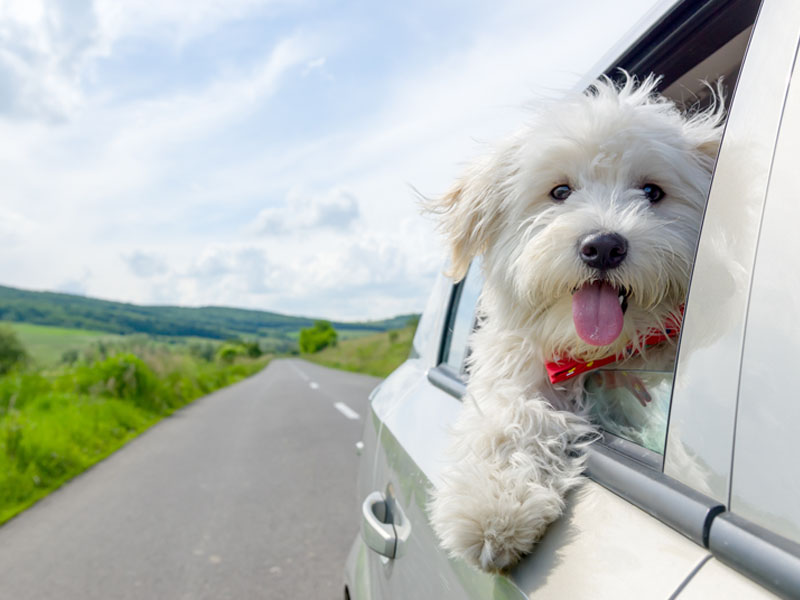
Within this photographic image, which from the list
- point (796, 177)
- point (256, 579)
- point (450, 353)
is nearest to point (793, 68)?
point (796, 177)

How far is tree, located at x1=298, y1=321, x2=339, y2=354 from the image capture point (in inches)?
5079

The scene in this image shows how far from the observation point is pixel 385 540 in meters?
2.06

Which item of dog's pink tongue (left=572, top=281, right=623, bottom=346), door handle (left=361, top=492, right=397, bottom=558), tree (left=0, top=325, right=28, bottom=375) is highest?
dog's pink tongue (left=572, top=281, right=623, bottom=346)

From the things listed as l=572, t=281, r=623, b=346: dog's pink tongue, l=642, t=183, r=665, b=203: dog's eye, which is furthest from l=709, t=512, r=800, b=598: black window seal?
l=642, t=183, r=665, b=203: dog's eye

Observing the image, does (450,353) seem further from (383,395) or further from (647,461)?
(647,461)

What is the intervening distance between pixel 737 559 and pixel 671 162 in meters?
1.06

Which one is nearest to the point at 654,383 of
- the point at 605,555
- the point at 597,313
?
the point at 597,313

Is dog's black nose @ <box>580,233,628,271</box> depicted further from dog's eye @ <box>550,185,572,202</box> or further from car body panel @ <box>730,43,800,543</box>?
car body panel @ <box>730,43,800,543</box>

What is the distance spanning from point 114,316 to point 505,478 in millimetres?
105121

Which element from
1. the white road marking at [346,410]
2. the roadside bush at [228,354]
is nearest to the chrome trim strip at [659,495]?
the white road marking at [346,410]

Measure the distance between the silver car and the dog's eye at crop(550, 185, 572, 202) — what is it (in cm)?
45

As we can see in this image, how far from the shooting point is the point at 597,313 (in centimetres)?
160

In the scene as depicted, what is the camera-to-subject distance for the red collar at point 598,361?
158cm

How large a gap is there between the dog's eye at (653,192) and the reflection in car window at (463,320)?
0.75 m
